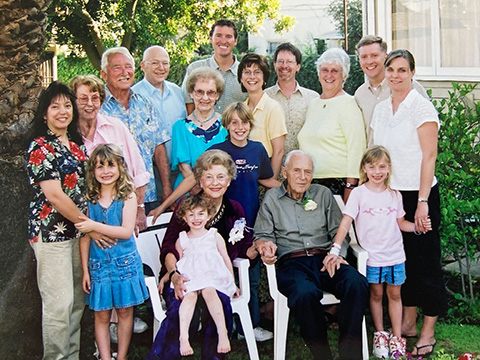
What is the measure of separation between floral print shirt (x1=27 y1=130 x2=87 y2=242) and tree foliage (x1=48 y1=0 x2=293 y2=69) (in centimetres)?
1353

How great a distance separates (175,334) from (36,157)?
4.38 ft

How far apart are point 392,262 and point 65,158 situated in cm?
224

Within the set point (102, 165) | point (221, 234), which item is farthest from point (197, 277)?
point (102, 165)

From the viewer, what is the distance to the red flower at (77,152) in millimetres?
3901

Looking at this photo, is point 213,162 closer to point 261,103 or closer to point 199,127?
point 199,127

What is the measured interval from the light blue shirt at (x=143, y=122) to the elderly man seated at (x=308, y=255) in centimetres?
94

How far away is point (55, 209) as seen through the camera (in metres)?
3.82

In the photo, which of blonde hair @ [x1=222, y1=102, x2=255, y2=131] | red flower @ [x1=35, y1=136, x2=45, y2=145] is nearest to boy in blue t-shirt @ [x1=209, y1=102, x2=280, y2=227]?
blonde hair @ [x1=222, y1=102, x2=255, y2=131]

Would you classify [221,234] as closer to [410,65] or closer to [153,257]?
[153,257]

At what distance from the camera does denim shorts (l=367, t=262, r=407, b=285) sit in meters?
4.29

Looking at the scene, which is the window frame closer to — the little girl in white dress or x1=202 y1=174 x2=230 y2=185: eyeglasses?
x1=202 y1=174 x2=230 y2=185: eyeglasses

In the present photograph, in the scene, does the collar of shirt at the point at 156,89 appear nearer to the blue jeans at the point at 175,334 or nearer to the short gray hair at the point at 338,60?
the short gray hair at the point at 338,60

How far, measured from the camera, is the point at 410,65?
4266 millimetres

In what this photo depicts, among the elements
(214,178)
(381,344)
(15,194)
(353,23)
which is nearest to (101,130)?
(15,194)
